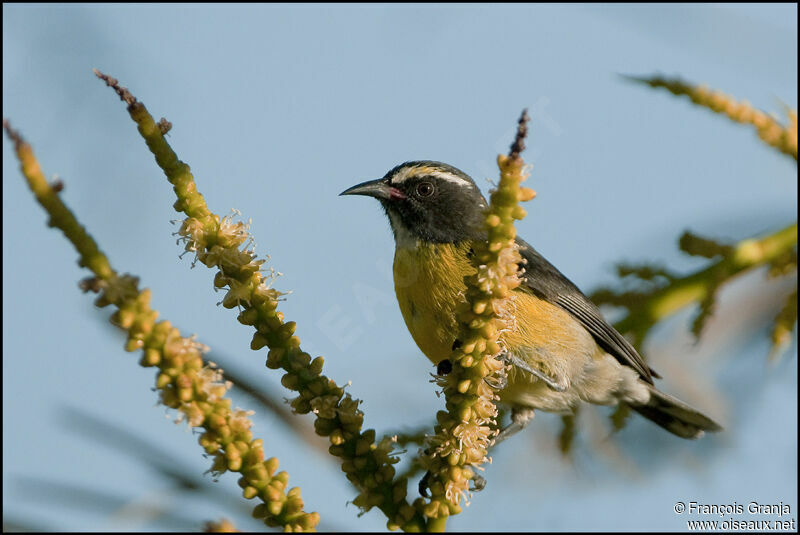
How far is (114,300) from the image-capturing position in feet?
5.25

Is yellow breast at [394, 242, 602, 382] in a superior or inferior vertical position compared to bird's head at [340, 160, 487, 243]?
inferior

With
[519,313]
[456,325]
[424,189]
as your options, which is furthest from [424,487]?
[424,189]

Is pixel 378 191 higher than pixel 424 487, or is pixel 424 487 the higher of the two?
pixel 378 191

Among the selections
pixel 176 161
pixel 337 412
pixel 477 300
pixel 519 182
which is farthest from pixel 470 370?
pixel 176 161

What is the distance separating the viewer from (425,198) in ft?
16.1

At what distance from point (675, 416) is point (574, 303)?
1.23 meters

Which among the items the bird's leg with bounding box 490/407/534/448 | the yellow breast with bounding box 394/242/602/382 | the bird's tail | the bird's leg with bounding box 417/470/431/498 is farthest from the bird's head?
the bird's leg with bounding box 417/470/431/498

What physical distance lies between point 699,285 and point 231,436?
101 inches

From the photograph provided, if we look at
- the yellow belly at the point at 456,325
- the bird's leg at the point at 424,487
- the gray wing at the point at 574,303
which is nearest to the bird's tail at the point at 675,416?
the gray wing at the point at 574,303

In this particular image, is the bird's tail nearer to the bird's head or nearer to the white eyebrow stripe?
the bird's head

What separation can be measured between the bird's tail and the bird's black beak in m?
1.95

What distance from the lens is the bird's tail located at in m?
5.28

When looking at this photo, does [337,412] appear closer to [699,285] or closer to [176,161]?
[176,161]

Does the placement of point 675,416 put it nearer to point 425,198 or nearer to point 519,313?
point 519,313
